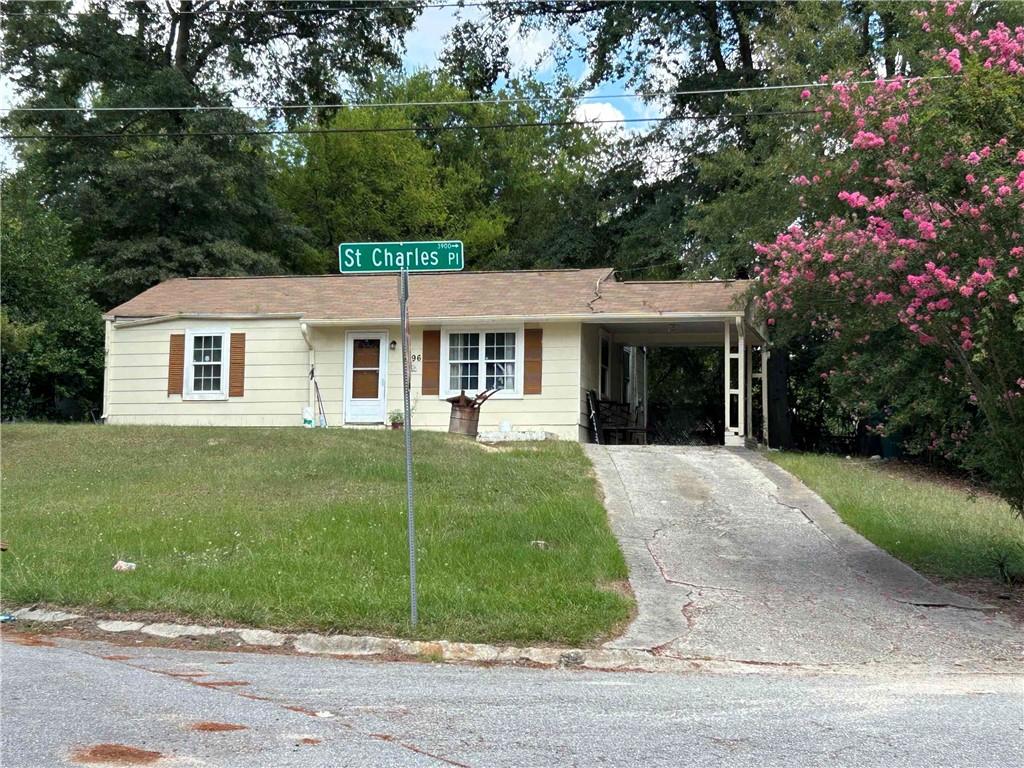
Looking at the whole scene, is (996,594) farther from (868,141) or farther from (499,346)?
(499,346)

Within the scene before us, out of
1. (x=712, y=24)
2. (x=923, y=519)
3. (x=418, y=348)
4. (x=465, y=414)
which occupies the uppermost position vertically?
(x=712, y=24)

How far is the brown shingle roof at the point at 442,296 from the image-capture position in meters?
20.1

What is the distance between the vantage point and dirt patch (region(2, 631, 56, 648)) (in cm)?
764

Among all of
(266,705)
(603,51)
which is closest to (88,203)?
(603,51)

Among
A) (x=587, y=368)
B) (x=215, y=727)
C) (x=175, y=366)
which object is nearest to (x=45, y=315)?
(x=175, y=366)

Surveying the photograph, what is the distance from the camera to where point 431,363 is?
68.0ft

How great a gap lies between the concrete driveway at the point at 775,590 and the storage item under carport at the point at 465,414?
15.3 feet

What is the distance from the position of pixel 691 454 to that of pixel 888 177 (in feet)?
29.5

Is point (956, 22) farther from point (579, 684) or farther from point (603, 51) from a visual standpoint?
point (603, 51)

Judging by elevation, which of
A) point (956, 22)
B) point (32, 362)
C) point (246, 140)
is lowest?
point (32, 362)

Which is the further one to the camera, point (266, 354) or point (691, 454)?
point (266, 354)

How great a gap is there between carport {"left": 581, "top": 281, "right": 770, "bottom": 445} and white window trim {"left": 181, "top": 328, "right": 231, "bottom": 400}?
7707 mm

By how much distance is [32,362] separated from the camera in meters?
24.3

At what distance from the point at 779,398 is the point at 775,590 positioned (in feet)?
53.7
